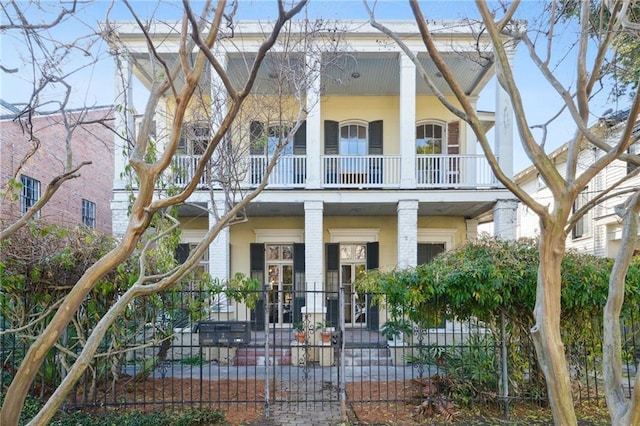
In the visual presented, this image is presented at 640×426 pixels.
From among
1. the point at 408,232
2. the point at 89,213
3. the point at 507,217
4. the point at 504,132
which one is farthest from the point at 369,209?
the point at 89,213

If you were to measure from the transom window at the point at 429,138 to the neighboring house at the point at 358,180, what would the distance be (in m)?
0.03

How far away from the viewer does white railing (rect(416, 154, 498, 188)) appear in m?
11.5

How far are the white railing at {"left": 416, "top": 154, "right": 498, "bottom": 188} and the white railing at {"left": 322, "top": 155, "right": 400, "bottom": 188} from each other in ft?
2.49

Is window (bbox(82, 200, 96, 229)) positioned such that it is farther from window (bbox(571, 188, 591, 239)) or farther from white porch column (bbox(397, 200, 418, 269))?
window (bbox(571, 188, 591, 239))

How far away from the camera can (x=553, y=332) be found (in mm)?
3637

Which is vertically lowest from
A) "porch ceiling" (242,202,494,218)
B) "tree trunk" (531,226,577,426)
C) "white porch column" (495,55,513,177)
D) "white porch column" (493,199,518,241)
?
"tree trunk" (531,226,577,426)

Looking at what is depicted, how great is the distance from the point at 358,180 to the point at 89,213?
11.2 meters

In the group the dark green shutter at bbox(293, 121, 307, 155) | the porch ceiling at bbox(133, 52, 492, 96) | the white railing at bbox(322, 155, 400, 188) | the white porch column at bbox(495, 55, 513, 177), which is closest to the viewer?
the porch ceiling at bbox(133, 52, 492, 96)

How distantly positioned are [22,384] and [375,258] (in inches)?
448

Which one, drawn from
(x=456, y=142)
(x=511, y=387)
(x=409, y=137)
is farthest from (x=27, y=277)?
(x=456, y=142)

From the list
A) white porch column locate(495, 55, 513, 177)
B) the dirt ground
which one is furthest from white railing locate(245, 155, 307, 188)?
the dirt ground

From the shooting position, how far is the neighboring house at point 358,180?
10805mm

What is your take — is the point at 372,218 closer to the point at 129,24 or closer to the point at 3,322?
the point at 129,24

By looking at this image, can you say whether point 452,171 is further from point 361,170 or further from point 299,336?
point 299,336
